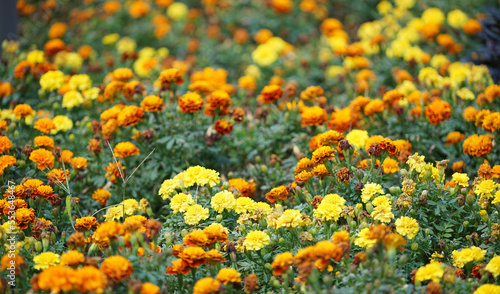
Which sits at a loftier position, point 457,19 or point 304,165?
point 457,19

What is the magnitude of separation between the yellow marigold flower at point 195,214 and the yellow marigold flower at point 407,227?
99cm

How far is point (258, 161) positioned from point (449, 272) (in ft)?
5.39

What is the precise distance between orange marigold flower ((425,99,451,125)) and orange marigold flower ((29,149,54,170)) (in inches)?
99.3

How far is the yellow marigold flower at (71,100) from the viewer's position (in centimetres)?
355

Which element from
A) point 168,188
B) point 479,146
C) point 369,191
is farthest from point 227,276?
point 479,146

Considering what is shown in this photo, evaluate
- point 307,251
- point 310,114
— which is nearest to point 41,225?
point 307,251

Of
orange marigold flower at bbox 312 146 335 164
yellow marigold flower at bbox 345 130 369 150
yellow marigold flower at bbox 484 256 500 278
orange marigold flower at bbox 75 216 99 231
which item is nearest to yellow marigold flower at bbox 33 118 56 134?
orange marigold flower at bbox 75 216 99 231

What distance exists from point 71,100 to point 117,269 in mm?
2067

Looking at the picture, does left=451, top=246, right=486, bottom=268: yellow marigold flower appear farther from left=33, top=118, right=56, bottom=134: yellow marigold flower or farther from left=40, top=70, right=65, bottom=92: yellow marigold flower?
left=40, top=70, right=65, bottom=92: yellow marigold flower

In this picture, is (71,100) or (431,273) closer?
(431,273)

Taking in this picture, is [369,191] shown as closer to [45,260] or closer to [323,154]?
[323,154]

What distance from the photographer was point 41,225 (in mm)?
2436

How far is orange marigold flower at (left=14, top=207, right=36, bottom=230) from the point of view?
2.42 m

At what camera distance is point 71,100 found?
357 centimetres
